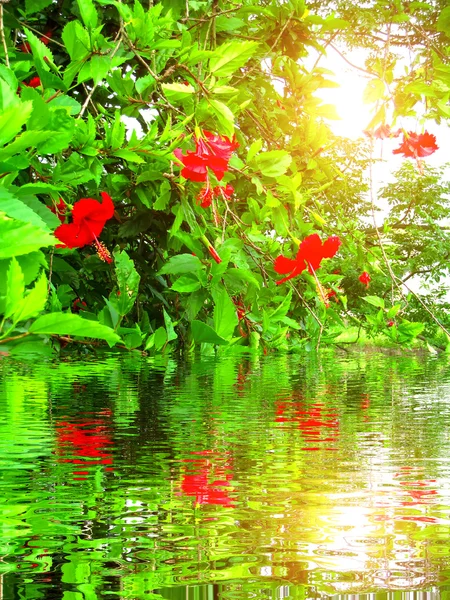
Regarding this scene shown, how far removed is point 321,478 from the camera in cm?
48

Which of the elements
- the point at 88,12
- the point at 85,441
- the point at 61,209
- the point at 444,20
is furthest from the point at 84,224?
the point at 444,20

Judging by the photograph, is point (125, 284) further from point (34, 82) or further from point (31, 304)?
point (31, 304)

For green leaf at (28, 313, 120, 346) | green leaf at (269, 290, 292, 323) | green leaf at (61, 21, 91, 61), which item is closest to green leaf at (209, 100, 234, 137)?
green leaf at (61, 21, 91, 61)

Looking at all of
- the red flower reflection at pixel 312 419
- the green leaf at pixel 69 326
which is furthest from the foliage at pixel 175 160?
the red flower reflection at pixel 312 419

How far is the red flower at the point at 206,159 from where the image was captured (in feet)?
4.73

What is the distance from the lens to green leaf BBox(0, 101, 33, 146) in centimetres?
66

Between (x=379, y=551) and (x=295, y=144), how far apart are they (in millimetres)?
2057

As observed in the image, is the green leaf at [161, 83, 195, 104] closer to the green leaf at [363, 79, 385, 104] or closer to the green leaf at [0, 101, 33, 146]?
the green leaf at [363, 79, 385, 104]

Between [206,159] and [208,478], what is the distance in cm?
103

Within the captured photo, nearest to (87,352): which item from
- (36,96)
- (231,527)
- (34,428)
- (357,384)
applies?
(357,384)

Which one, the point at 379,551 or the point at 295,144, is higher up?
the point at 295,144

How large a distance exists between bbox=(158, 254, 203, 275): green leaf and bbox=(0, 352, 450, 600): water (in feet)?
1.79

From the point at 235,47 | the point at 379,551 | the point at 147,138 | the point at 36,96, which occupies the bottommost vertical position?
the point at 379,551

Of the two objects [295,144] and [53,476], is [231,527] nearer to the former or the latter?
[53,476]
